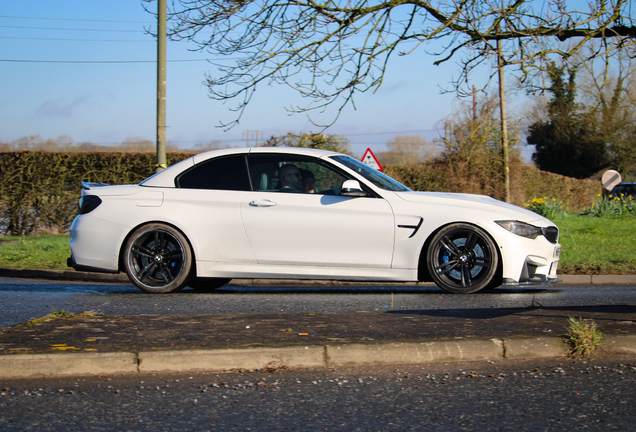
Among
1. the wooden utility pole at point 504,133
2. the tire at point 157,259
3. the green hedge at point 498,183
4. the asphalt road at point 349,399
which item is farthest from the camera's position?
the wooden utility pole at point 504,133

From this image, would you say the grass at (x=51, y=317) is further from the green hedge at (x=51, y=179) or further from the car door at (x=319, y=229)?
the green hedge at (x=51, y=179)

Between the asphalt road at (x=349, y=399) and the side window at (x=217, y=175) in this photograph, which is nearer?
the asphalt road at (x=349, y=399)

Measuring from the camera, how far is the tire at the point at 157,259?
23.1 feet

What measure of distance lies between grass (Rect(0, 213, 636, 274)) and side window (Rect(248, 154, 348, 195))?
4.03 meters

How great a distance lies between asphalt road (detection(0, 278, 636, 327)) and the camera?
609cm

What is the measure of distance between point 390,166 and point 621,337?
17.2m

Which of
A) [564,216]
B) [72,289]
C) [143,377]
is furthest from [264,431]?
[564,216]

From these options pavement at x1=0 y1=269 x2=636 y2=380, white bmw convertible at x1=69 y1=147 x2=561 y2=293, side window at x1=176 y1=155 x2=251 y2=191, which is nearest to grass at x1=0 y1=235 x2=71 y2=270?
white bmw convertible at x1=69 y1=147 x2=561 y2=293

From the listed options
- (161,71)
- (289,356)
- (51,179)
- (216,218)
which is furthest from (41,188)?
(289,356)

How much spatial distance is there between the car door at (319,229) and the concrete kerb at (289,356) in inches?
100

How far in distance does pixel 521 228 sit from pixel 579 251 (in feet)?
15.2

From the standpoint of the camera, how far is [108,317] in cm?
513

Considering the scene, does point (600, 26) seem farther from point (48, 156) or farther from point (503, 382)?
point (48, 156)

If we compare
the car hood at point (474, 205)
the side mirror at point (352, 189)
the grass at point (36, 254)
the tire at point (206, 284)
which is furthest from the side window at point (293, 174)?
the grass at point (36, 254)
